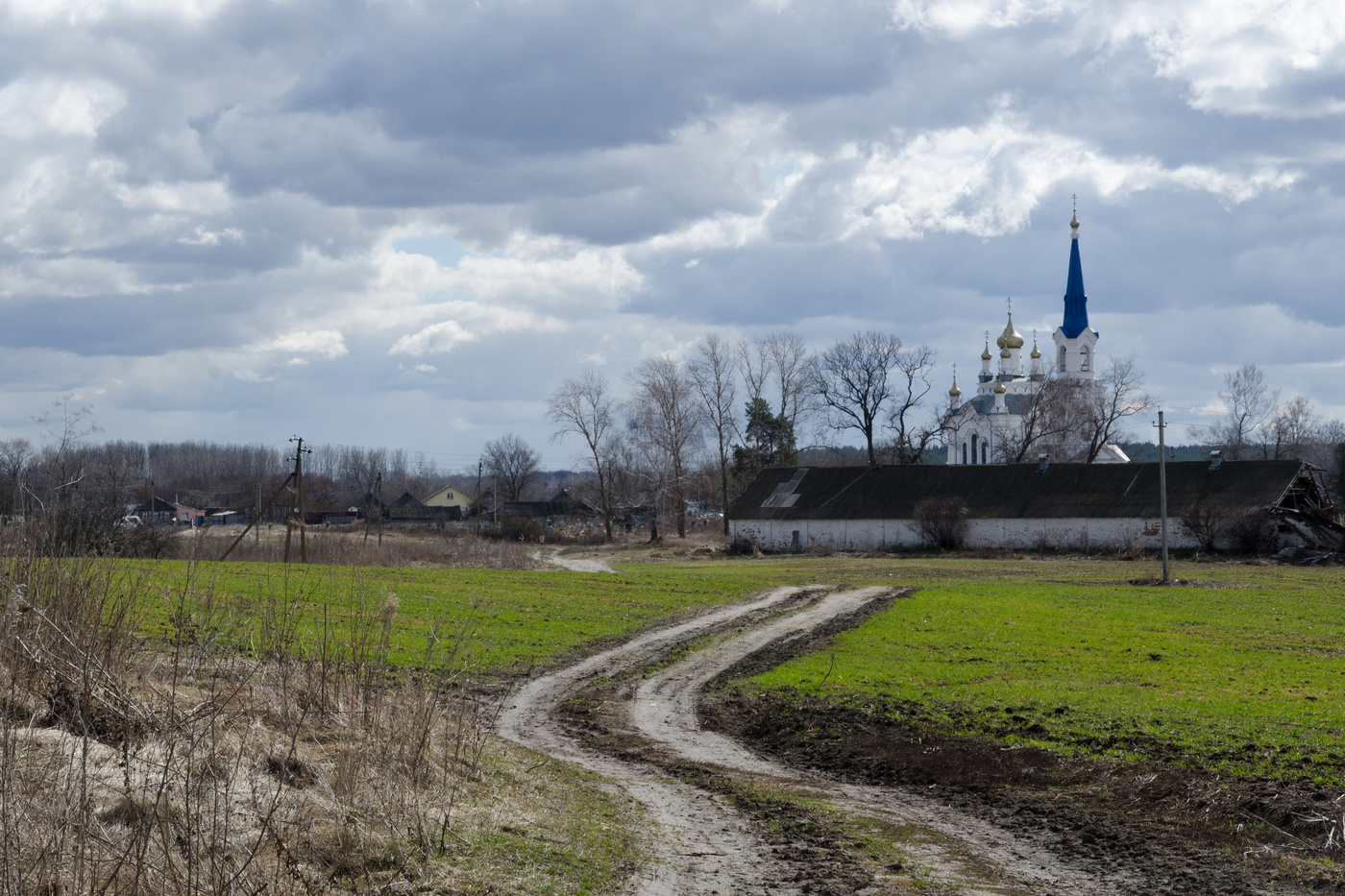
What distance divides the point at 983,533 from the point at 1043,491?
403 cm

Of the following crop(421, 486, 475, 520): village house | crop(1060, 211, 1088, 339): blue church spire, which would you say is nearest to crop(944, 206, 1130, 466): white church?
crop(1060, 211, 1088, 339): blue church spire

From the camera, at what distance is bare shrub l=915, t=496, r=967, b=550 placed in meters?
57.8

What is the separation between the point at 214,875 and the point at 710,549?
57.8 metres

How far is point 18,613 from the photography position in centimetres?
789

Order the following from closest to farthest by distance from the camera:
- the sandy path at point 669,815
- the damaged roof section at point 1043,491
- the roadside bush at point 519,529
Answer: the sandy path at point 669,815 → the damaged roof section at point 1043,491 → the roadside bush at point 519,529

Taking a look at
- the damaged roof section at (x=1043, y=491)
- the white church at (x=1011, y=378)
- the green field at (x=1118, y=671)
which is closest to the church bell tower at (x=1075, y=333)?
the white church at (x=1011, y=378)

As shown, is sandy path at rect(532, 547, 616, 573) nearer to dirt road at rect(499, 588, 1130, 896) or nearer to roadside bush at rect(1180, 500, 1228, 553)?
roadside bush at rect(1180, 500, 1228, 553)

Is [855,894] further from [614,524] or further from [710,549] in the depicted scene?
[614,524]

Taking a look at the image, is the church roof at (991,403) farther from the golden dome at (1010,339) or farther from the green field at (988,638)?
the green field at (988,638)

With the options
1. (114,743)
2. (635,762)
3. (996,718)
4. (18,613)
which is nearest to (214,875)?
(114,743)

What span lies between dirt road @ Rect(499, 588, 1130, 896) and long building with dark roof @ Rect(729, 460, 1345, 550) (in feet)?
139

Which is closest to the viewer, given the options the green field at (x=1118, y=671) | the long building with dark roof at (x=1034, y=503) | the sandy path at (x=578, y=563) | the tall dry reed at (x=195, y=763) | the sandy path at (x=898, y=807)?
the tall dry reed at (x=195, y=763)

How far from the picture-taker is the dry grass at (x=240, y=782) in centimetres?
542

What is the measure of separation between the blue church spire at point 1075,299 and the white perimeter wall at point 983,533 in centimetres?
6164
